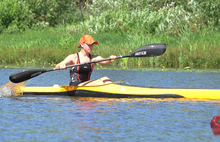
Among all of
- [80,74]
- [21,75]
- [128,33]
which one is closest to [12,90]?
[21,75]

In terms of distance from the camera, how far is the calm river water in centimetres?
593

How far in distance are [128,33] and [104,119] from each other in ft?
48.6

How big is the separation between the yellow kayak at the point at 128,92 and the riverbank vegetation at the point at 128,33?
7695mm

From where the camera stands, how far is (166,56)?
17.2m

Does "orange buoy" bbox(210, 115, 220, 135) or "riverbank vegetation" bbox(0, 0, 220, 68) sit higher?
"riverbank vegetation" bbox(0, 0, 220, 68)

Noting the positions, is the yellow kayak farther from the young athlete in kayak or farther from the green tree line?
the green tree line

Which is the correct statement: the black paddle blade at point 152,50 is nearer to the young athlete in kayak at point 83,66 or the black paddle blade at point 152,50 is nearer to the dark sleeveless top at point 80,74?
the young athlete in kayak at point 83,66

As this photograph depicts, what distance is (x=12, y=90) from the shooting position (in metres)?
10.0

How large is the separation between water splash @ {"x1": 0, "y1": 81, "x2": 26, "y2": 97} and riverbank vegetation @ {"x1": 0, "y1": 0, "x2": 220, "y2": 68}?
7.53m

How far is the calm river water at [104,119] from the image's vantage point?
593 centimetres

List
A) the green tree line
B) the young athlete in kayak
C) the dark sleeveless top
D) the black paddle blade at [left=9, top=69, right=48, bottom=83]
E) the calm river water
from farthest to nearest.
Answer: the green tree line → the black paddle blade at [left=9, top=69, right=48, bottom=83] → the dark sleeveless top → the young athlete in kayak → the calm river water

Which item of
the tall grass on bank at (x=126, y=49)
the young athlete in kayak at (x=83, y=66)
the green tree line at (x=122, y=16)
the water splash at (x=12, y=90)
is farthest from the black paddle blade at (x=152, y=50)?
the green tree line at (x=122, y=16)

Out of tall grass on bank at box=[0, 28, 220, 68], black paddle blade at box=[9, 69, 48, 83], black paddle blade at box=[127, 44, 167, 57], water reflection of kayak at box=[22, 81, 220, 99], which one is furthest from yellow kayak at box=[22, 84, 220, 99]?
tall grass on bank at box=[0, 28, 220, 68]

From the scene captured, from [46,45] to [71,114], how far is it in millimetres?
12799
